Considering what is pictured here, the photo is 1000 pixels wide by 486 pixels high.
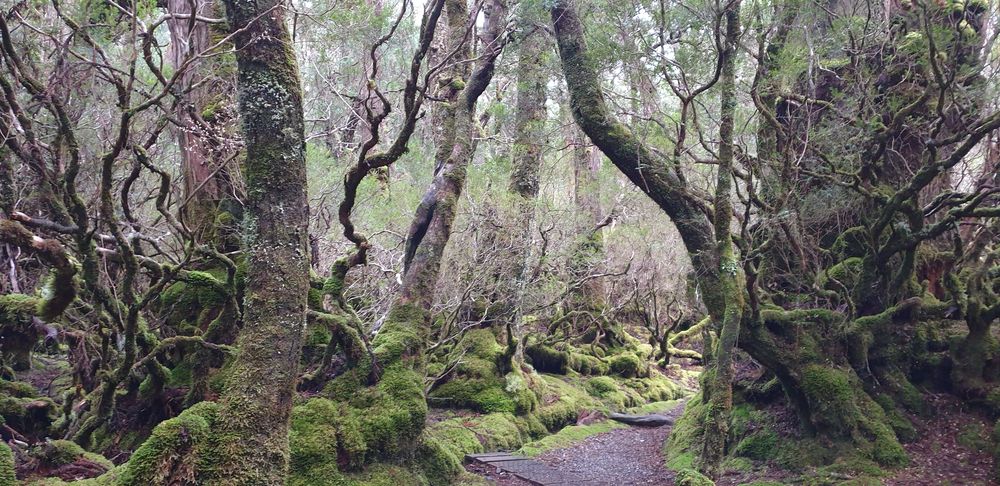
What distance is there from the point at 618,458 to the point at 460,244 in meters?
4.57

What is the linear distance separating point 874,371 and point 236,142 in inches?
335

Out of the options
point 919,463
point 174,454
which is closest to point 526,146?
point 919,463

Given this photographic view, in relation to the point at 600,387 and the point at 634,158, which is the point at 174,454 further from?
the point at 600,387

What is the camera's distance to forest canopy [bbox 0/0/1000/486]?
4.20 metres

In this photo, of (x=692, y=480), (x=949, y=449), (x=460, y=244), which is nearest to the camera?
(x=692, y=480)

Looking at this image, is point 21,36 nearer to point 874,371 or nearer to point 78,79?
point 78,79

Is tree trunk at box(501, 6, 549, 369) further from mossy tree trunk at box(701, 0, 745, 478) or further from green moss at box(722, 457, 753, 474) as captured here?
green moss at box(722, 457, 753, 474)

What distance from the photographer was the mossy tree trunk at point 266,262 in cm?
394

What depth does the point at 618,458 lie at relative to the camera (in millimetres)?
10219

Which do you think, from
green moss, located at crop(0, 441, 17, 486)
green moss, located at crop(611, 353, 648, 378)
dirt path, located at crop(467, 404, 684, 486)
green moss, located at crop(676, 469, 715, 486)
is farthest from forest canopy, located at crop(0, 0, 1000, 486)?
green moss, located at crop(611, 353, 648, 378)

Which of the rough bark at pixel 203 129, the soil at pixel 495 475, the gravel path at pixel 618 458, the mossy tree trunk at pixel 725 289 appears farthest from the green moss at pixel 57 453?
the gravel path at pixel 618 458

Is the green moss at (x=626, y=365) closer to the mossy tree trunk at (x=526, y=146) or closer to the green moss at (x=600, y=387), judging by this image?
the green moss at (x=600, y=387)

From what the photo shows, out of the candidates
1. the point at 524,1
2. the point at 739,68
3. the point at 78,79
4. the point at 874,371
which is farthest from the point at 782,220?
the point at 78,79

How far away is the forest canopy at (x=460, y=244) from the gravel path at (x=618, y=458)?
126mm
